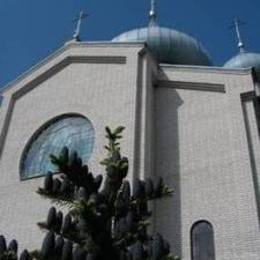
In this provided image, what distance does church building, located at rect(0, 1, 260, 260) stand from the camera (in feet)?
30.6

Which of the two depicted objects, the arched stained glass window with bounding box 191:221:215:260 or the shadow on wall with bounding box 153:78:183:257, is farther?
the shadow on wall with bounding box 153:78:183:257

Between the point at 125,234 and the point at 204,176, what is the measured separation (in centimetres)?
453

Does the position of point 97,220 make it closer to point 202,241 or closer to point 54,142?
point 202,241

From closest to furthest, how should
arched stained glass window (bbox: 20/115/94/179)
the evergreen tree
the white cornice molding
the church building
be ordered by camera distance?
the evergreen tree → the church building → the white cornice molding → arched stained glass window (bbox: 20/115/94/179)

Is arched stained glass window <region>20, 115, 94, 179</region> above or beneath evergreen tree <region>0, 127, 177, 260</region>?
above

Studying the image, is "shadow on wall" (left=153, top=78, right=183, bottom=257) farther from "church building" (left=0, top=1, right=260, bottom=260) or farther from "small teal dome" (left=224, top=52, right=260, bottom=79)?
"small teal dome" (left=224, top=52, right=260, bottom=79)

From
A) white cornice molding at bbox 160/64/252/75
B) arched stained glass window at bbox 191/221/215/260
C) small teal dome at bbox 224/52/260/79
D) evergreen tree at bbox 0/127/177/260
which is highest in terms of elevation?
small teal dome at bbox 224/52/260/79

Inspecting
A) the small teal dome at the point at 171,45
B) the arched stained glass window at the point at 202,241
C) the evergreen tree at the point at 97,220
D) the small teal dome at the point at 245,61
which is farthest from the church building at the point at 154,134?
the small teal dome at the point at 245,61

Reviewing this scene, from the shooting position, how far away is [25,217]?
1077cm

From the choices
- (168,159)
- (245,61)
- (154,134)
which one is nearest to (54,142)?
(154,134)

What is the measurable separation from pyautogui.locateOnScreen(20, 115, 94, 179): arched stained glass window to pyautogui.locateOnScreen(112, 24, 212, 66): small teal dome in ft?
14.5

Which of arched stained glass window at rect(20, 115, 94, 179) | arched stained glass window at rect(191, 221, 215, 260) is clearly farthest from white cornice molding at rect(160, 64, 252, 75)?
arched stained glass window at rect(191, 221, 215, 260)

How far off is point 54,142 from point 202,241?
441 centimetres

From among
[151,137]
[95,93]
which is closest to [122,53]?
[95,93]
